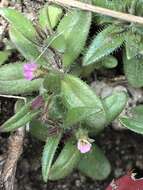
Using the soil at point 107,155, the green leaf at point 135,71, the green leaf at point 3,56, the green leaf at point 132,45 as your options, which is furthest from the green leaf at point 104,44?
the soil at point 107,155

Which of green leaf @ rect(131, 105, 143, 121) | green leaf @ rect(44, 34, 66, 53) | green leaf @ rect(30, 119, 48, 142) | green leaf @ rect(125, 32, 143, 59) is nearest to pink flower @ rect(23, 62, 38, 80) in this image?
green leaf @ rect(44, 34, 66, 53)

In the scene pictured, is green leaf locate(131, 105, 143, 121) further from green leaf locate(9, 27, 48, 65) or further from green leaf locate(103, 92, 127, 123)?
green leaf locate(9, 27, 48, 65)

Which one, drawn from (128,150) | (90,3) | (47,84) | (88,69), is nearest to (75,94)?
(47,84)

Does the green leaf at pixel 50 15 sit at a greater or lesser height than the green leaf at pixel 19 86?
greater

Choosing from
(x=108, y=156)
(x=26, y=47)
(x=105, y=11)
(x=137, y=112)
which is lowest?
(x=108, y=156)

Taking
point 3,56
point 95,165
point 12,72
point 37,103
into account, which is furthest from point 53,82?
point 95,165

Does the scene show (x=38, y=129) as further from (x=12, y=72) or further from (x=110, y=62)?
(x=110, y=62)

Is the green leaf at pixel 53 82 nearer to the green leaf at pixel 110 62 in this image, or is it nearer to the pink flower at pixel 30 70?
the pink flower at pixel 30 70
